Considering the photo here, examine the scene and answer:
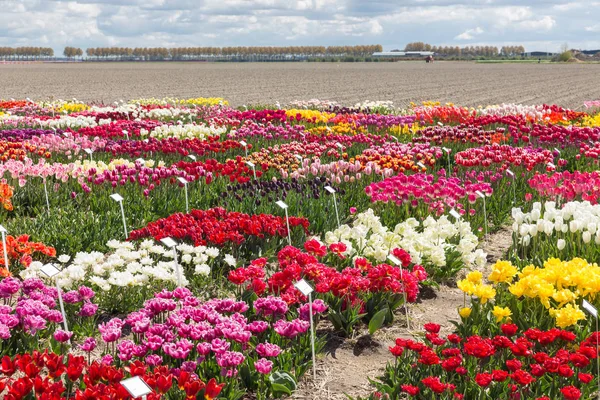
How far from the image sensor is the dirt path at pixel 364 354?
4.59 m

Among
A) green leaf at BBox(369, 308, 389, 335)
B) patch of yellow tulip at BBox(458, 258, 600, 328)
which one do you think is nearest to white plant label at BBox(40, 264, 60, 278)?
green leaf at BBox(369, 308, 389, 335)

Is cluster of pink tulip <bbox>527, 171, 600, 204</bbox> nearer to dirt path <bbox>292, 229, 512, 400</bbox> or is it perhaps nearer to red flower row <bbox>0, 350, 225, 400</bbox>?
dirt path <bbox>292, 229, 512, 400</bbox>

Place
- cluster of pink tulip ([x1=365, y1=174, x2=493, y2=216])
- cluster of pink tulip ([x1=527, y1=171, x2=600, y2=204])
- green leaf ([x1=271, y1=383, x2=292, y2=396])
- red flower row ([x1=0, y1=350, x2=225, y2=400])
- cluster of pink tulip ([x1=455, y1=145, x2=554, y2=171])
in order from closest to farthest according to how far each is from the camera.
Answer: red flower row ([x1=0, y1=350, x2=225, y2=400]) < green leaf ([x1=271, y1=383, x2=292, y2=396]) < cluster of pink tulip ([x1=365, y1=174, x2=493, y2=216]) < cluster of pink tulip ([x1=527, y1=171, x2=600, y2=204]) < cluster of pink tulip ([x1=455, y1=145, x2=554, y2=171])

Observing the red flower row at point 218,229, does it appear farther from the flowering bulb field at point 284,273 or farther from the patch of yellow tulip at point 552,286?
the patch of yellow tulip at point 552,286

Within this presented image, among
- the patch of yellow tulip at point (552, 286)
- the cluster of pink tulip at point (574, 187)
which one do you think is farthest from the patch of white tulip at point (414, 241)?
the cluster of pink tulip at point (574, 187)

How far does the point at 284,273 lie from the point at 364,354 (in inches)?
36.5

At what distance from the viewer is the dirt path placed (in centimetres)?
459

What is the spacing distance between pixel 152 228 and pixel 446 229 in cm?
327

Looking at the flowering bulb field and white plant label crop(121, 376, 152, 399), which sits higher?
white plant label crop(121, 376, 152, 399)

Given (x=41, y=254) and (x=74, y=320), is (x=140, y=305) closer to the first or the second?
(x=74, y=320)

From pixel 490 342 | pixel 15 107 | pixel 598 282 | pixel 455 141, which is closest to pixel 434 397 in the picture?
pixel 490 342

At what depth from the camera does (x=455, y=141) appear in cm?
1412

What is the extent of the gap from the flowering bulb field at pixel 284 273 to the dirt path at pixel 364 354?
7cm

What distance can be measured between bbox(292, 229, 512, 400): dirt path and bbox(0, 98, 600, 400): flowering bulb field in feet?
0.24
